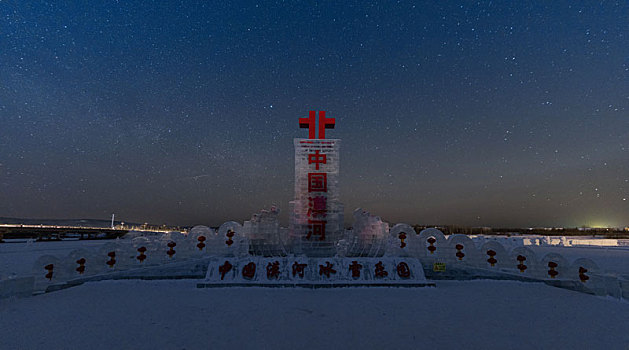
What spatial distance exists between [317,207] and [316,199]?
0.98 feet

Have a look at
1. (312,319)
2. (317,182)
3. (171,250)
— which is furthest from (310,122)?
(312,319)

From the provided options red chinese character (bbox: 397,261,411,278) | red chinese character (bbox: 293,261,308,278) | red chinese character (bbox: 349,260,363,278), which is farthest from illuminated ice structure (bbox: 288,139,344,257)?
red chinese character (bbox: 397,261,411,278)

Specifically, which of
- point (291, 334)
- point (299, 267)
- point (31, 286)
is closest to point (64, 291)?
point (31, 286)

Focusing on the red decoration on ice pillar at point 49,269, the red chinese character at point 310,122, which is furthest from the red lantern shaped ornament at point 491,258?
the red decoration on ice pillar at point 49,269

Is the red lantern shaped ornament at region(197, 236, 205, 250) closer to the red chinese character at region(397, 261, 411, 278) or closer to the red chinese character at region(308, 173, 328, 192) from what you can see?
the red chinese character at region(308, 173, 328, 192)

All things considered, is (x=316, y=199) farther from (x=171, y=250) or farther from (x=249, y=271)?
(x=171, y=250)

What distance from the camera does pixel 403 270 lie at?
8680 mm

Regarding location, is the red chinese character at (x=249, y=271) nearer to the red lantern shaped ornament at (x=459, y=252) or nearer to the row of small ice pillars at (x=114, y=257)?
the row of small ice pillars at (x=114, y=257)

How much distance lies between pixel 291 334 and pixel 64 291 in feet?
24.5

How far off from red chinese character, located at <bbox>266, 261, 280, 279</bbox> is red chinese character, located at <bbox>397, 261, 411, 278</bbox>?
3.66 meters

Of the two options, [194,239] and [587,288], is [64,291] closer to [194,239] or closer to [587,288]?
[194,239]

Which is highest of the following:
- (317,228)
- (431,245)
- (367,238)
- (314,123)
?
(314,123)

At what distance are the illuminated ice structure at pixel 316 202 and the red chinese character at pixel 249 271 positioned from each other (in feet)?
6.98

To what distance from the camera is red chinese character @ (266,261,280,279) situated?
8.55 metres
